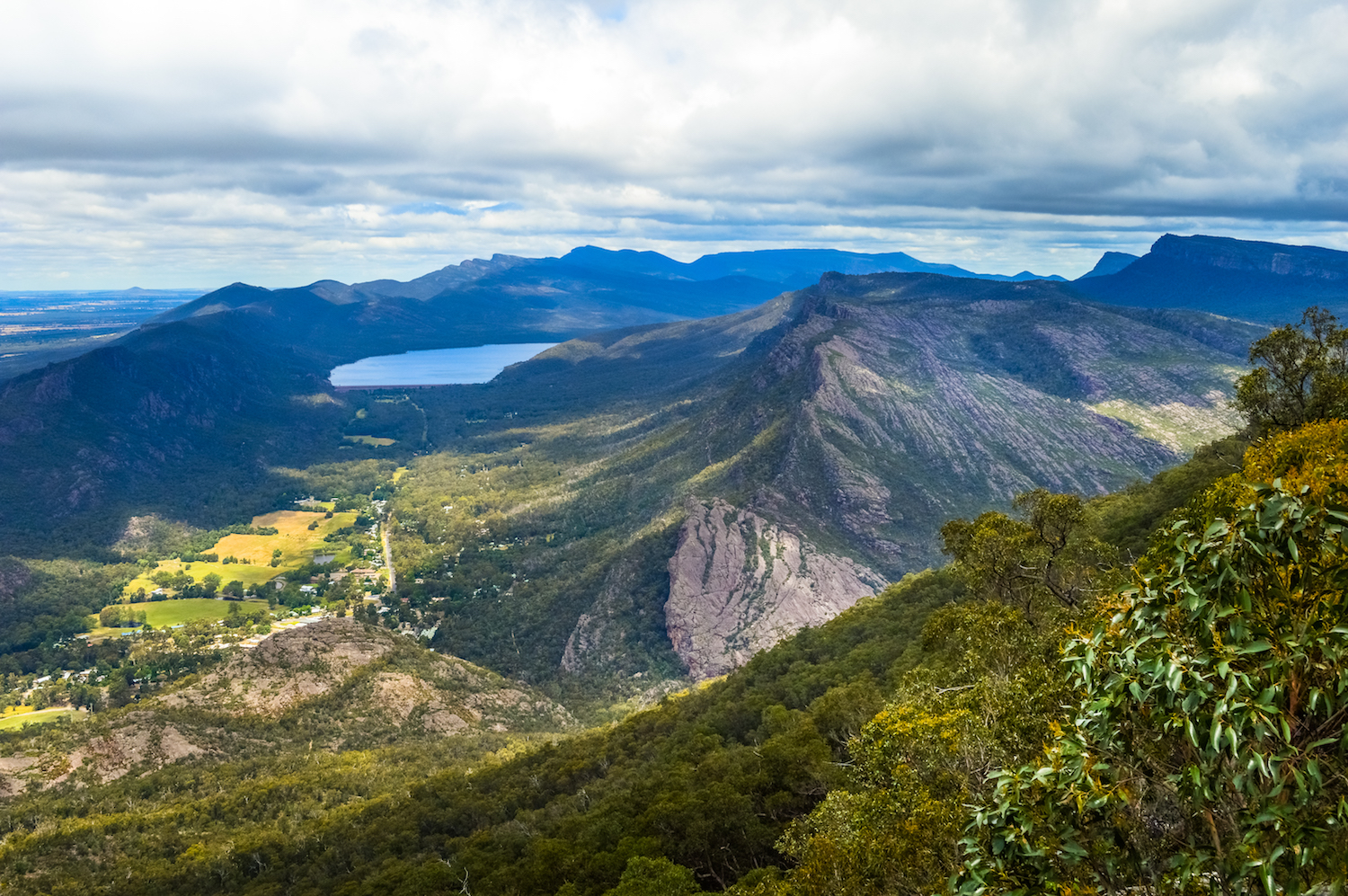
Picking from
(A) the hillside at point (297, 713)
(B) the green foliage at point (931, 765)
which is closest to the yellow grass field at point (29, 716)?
(A) the hillside at point (297, 713)

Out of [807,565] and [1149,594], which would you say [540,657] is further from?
[1149,594]

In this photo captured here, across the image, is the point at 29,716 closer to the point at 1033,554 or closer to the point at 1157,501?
the point at 1033,554

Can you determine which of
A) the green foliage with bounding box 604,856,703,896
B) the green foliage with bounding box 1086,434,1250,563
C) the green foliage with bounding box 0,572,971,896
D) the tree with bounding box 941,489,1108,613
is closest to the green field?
the green foliage with bounding box 0,572,971,896

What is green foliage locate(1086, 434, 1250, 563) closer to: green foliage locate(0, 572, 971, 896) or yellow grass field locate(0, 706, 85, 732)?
green foliage locate(0, 572, 971, 896)

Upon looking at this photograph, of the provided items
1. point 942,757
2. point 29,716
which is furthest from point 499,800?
point 29,716

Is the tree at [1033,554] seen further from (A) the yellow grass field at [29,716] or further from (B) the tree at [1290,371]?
(A) the yellow grass field at [29,716]
